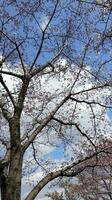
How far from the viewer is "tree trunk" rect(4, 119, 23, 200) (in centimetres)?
1514

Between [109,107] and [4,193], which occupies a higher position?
[109,107]

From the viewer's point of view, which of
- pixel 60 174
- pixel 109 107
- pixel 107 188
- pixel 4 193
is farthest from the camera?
pixel 107 188

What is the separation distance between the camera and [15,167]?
15.5m

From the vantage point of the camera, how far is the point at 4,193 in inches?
611

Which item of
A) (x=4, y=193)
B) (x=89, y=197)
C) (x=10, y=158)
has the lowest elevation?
(x=4, y=193)

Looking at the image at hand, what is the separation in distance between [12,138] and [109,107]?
4.32 metres

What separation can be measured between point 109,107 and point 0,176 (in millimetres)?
5224

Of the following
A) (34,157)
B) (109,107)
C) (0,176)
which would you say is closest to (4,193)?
(0,176)

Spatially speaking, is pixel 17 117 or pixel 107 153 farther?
pixel 107 153

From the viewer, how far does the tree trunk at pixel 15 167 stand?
15.1 meters

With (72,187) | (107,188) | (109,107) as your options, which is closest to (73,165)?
(109,107)

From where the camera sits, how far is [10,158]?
1584cm

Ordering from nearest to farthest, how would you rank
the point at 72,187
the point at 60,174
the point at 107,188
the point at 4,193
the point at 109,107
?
the point at 4,193 < the point at 60,174 < the point at 109,107 < the point at 107,188 < the point at 72,187

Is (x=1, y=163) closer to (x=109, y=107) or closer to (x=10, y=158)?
(x=10, y=158)
